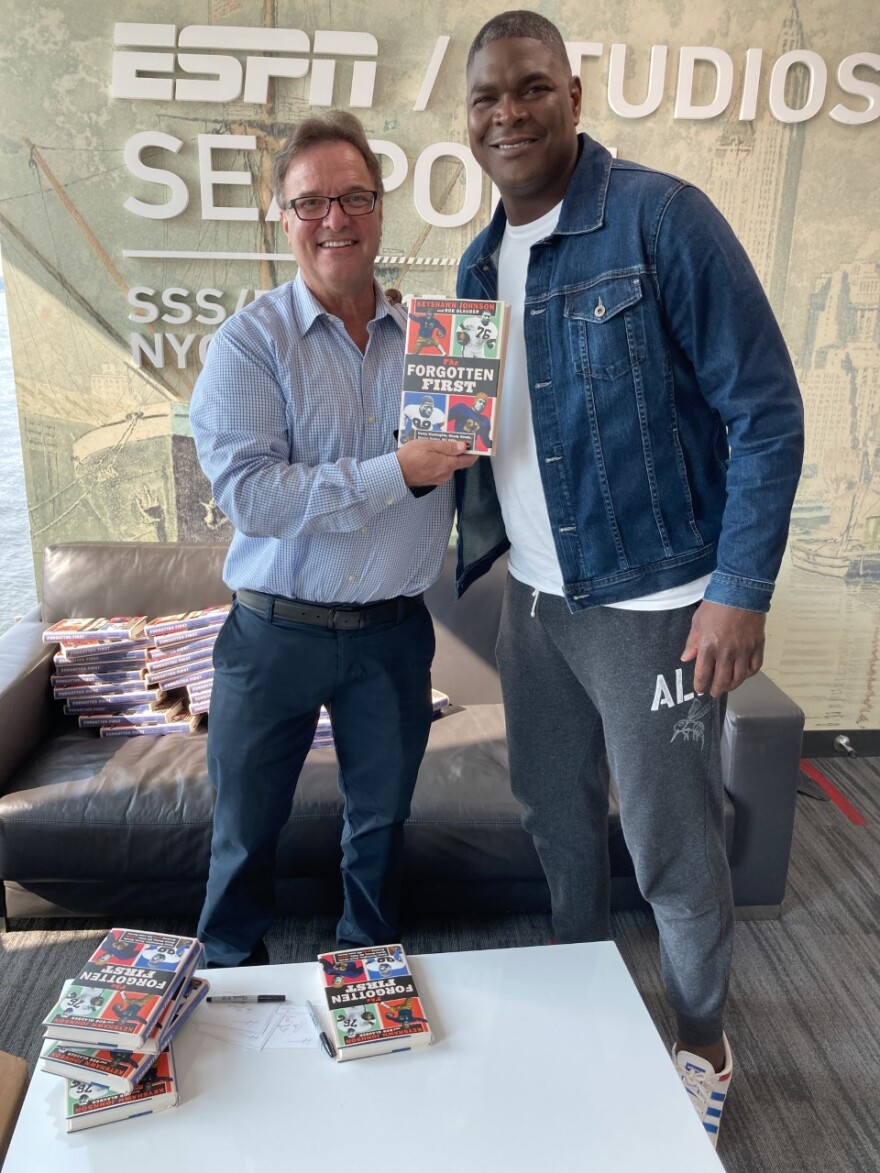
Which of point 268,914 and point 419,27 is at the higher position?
point 419,27

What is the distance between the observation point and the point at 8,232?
2.67 meters

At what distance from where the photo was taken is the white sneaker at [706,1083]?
1646 millimetres

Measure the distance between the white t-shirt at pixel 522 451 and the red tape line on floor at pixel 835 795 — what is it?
179cm

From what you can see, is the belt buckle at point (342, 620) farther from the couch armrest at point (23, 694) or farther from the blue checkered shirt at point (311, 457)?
the couch armrest at point (23, 694)

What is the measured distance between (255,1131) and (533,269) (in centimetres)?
129

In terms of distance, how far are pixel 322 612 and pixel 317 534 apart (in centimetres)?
14

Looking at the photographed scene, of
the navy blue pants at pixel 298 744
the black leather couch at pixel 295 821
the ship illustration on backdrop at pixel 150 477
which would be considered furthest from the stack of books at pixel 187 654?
the navy blue pants at pixel 298 744

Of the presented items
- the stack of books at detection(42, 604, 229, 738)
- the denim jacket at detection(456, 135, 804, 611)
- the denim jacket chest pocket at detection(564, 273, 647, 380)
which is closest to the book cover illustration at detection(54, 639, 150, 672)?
the stack of books at detection(42, 604, 229, 738)

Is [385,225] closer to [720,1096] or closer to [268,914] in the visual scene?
[268,914]

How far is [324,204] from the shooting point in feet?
5.18

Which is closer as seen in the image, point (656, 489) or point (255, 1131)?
point (255, 1131)

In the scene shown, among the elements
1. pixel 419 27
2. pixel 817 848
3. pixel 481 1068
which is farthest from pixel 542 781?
pixel 419 27

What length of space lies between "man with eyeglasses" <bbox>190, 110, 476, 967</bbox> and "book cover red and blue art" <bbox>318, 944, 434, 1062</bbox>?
39 centimetres

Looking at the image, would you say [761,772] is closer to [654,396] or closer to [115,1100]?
[654,396]
